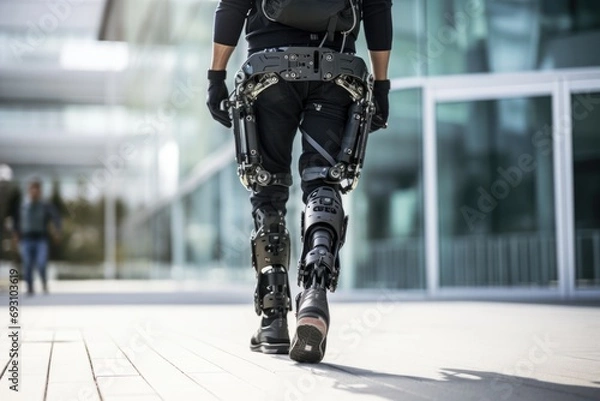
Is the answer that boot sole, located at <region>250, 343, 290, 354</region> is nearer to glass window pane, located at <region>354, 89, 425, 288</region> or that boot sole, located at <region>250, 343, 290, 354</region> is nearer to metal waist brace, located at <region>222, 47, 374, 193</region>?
metal waist brace, located at <region>222, 47, 374, 193</region>

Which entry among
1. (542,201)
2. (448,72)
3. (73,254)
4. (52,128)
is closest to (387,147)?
(448,72)

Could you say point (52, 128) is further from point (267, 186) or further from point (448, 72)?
point (267, 186)

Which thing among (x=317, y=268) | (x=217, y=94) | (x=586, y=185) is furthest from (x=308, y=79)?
(x=586, y=185)

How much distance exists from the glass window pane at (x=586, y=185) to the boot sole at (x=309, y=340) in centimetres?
678

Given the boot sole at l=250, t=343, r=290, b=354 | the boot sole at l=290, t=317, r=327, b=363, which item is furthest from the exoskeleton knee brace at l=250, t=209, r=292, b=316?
the boot sole at l=290, t=317, r=327, b=363

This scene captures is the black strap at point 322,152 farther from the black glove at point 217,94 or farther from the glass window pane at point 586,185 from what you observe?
the glass window pane at point 586,185

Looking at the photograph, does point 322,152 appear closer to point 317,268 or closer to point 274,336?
point 317,268

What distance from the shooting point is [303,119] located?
3.94 m

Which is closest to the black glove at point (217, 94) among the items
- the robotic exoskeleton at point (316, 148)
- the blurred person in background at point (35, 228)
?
the robotic exoskeleton at point (316, 148)

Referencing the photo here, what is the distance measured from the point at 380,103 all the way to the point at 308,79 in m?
0.43

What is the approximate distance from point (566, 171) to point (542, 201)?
364 millimetres

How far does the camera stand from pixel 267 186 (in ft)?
13.4

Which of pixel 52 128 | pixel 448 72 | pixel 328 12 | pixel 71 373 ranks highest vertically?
pixel 52 128

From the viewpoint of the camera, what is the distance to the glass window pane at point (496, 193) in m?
10.0
